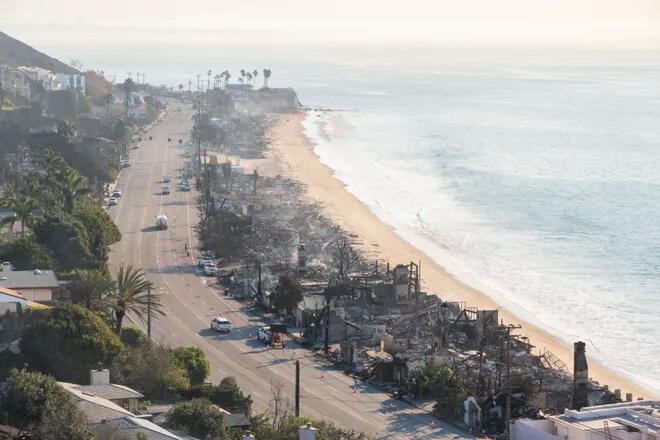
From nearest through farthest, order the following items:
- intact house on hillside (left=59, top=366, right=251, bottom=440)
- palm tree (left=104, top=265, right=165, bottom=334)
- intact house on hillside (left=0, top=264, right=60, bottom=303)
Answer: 1. intact house on hillside (left=59, top=366, right=251, bottom=440)
2. palm tree (left=104, top=265, right=165, bottom=334)
3. intact house on hillside (left=0, top=264, right=60, bottom=303)

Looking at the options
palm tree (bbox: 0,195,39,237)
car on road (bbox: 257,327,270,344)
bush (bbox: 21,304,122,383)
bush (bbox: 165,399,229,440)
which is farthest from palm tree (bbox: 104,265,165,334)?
palm tree (bbox: 0,195,39,237)

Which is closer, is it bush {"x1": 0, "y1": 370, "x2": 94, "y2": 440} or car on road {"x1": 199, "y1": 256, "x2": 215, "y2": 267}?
bush {"x1": 0, "y1": 370, "x2": 94, "y2": 440}

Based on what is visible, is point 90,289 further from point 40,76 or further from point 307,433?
point 40,76

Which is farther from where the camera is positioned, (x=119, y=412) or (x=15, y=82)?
(x=15, y=82)

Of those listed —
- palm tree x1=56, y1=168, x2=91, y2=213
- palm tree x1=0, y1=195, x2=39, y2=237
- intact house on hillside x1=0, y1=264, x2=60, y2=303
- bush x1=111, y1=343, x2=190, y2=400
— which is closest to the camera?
bush x1=111, y1=343, x2=190, y2=400

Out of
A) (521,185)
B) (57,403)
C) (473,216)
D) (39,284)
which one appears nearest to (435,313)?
(39,284)

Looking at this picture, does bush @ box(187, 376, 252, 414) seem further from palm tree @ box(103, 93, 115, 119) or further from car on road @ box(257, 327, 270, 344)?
palm tree @ box(103, 93, 115, 119)

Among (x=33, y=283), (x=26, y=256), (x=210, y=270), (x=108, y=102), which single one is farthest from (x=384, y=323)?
(x=108, y=102)

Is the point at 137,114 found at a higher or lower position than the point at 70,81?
lower
